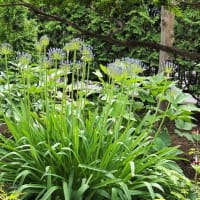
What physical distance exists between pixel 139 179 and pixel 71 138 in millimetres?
520

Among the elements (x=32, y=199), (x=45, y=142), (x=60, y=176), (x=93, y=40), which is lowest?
(x=32, y=199)

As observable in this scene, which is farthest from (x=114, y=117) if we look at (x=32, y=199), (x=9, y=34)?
(x=9, y=34)

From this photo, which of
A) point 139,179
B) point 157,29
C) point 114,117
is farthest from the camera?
point 157,29

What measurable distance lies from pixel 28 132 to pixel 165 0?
1269 millimetres

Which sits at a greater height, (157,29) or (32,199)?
(157,29)

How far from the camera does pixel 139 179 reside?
9.16ft

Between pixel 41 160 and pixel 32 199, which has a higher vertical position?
pixel 41 160

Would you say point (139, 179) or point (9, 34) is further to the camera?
point (9, 34)

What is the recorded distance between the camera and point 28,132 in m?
2.89

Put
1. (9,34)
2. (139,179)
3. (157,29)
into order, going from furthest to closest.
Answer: (157,29) < (9,34) < (139,179)

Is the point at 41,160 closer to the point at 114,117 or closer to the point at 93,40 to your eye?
the point at 114,117

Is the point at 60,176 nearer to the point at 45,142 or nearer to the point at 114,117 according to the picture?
the point at 45,142

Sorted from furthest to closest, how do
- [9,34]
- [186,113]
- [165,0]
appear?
[9,34] < [186,113] < [165,0]

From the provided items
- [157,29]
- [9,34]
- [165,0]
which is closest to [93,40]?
[157,29]
